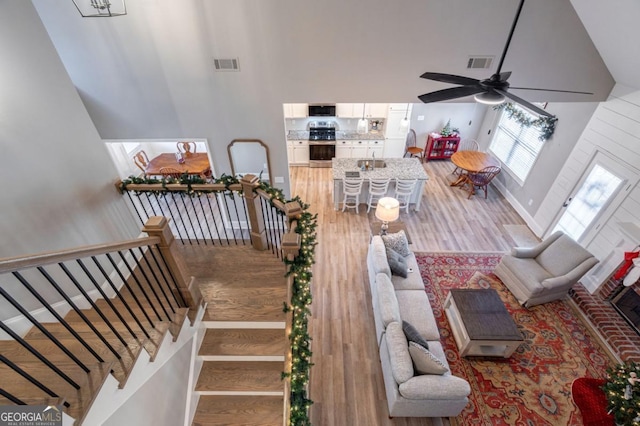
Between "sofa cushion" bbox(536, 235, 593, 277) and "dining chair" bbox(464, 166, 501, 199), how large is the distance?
111 inches

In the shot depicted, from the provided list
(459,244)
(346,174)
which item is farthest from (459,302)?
(346,174)

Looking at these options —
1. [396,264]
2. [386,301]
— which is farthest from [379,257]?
[386,301]

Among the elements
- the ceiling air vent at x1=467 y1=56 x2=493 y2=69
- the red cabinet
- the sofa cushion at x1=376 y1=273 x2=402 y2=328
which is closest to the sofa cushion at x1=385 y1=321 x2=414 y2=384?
the sofa cushion at x1=376 y1=273 x2=402 y2=328

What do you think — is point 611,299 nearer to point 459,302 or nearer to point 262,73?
point 459,302

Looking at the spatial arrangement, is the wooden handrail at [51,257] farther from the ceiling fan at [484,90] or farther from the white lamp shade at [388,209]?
the white lamp shade at [388,209]

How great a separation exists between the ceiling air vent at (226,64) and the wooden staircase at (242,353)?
327cm

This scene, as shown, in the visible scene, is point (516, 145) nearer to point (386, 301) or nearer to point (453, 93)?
point (453, 93)

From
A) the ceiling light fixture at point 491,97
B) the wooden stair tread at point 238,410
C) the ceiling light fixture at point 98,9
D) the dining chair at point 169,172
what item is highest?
the ceiling light fixture at point 98,9

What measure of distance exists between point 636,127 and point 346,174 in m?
4.81

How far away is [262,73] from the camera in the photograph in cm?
460

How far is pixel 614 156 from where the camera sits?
180 inches

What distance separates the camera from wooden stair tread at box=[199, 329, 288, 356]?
314cm

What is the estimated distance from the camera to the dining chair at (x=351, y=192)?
6.59 m

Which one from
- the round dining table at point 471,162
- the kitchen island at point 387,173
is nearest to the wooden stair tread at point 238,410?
the kitchen island at point 387,173
